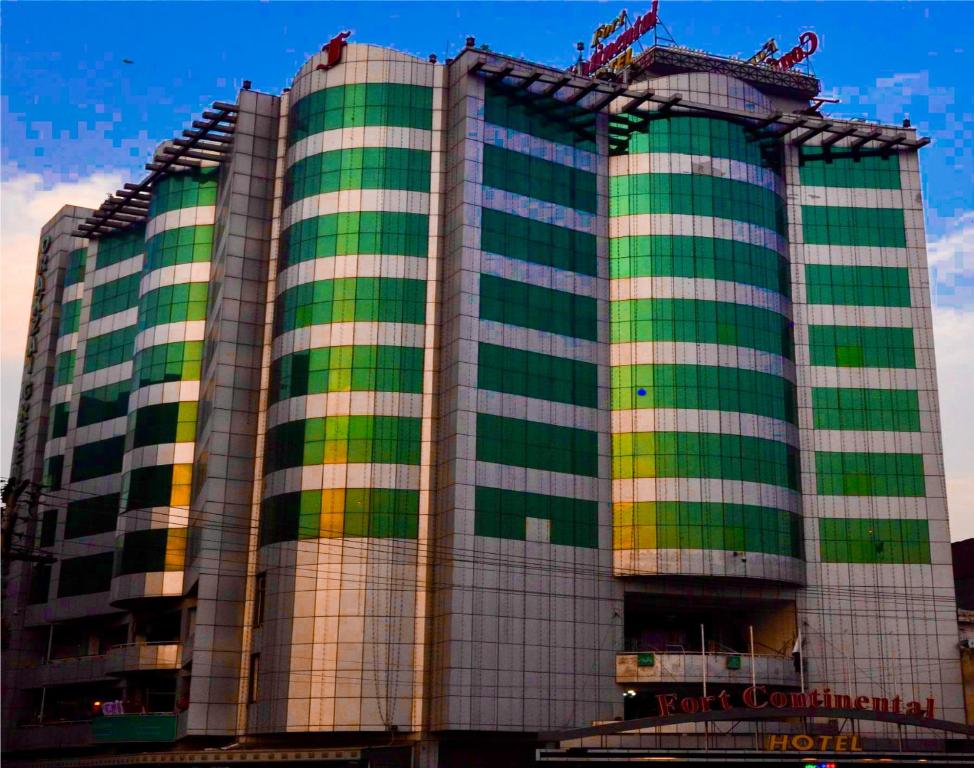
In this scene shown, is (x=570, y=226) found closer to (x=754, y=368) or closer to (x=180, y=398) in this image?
(x=754, y=368)

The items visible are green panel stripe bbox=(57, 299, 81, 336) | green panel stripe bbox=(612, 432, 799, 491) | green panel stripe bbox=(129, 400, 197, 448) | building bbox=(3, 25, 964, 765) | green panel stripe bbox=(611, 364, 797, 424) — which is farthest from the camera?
green panel stripe bbox=(57, 299, 81, 336)

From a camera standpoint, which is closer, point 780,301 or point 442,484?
point 442,484

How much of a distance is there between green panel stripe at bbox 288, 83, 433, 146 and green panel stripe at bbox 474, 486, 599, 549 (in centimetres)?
2762

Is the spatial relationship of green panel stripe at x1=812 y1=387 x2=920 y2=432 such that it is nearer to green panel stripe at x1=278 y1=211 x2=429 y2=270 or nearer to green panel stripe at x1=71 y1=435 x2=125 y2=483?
green panel stripe at x1=278 y1=211 x2=429 y2=270

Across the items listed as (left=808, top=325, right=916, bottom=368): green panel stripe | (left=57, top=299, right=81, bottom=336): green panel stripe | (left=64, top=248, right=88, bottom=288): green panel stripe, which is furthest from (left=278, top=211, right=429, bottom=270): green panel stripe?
(left=64, top=248, right=88, bottom=288): green panel stripe

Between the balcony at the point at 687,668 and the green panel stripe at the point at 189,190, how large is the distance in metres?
50.4

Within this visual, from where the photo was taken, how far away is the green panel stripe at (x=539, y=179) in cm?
8750

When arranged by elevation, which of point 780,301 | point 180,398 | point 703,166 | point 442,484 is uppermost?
point 703,166

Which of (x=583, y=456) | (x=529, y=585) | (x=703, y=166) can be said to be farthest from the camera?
(x=703, y=166)

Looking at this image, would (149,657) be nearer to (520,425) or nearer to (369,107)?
(520,425)

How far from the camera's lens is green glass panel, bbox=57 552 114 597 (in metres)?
102

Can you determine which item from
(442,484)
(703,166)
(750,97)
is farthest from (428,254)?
(750,97)

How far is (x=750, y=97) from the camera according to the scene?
96.2m

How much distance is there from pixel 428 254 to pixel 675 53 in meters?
32.6
